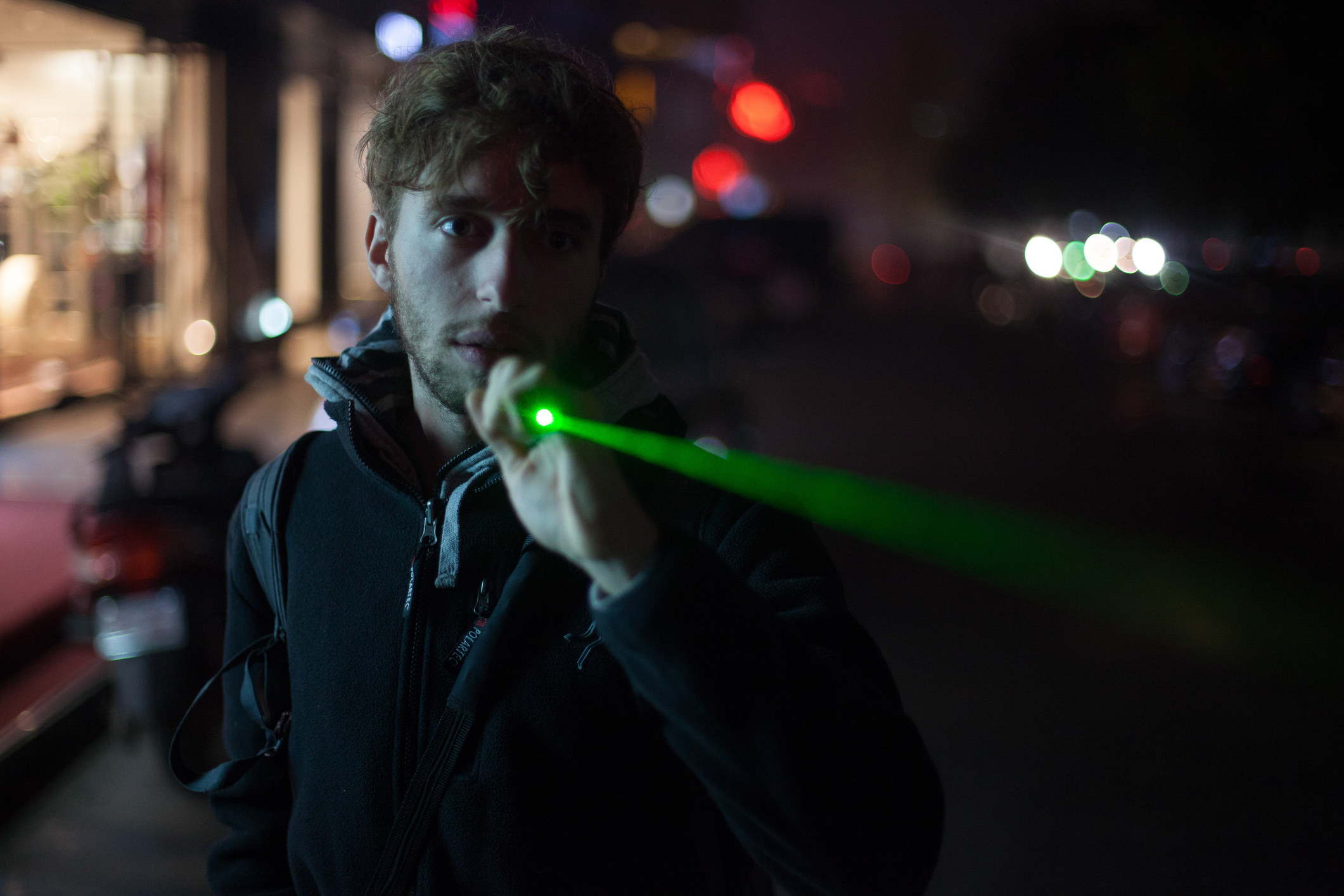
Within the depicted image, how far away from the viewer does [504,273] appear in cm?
167

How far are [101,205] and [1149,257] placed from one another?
2120 centimetres

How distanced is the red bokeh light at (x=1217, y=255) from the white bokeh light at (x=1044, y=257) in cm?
1006

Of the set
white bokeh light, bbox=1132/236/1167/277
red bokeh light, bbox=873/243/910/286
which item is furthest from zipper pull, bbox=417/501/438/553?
red bokeh light, bbox=873/243/910/286

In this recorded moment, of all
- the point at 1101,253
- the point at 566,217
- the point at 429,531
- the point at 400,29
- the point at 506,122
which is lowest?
the point at 429,531

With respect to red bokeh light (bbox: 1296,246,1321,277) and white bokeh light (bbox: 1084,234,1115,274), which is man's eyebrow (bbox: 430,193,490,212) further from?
white bokeh light (bbox: 1084,234,1115,274)

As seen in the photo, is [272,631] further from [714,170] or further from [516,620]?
[714,170]

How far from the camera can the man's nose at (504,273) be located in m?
1.67

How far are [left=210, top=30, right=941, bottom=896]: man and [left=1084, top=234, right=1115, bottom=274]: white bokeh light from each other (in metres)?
26.5

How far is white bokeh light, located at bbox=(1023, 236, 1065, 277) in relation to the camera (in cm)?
3203

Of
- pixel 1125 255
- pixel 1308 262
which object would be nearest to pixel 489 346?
pixel 1308 262

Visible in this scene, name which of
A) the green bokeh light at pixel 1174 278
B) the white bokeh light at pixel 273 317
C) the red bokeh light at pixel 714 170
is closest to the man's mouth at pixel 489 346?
the white bokeh light at pixel 273 317

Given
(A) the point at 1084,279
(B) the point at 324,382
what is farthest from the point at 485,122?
(A) the point at 1084,279

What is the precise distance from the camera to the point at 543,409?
1316mm

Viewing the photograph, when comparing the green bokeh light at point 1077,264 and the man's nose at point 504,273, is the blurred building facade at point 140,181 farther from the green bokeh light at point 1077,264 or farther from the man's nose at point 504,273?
the green bokeh light at point 1077,264
